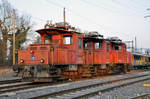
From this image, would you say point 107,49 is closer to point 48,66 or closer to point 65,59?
point 65,59

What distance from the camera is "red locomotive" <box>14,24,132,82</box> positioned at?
11.7 meters

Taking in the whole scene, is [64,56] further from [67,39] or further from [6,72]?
[6,72]

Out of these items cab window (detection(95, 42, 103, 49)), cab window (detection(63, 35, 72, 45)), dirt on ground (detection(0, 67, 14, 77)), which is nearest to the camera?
cab window (detection(63, 35, 72, 45))

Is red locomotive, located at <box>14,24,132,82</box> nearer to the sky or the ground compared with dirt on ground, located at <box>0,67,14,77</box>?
nearer to the sky

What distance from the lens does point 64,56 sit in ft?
42.1

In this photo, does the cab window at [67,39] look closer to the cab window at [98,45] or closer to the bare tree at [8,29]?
the cab window at [98,45]

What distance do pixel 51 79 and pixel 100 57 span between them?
646cm

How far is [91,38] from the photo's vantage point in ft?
52.7

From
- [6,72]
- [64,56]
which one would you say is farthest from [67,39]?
[6,72]

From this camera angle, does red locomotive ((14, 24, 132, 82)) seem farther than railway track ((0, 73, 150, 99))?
Yes

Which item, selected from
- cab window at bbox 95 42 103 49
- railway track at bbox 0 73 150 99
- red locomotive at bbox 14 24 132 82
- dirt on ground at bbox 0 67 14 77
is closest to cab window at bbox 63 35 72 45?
red locomotive at bbox 14 24 132 82

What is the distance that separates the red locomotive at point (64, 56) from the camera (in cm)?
1173

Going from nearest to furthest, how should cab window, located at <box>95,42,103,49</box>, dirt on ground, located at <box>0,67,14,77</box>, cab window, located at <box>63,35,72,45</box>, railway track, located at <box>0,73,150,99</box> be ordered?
railway track, located at <box>0,73,150,99</box>, cab window, located at <box>63,35,72,45</box>, cab window, located at <box>95,42,103,49</box>, dirt on ground, located at <box>0,67,14,77</box>

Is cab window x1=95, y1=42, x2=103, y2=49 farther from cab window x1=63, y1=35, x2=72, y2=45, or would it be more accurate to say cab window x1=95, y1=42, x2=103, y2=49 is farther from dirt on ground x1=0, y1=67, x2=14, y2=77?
dirt on ground x1=0, y1=67, x2=14, y2=77
